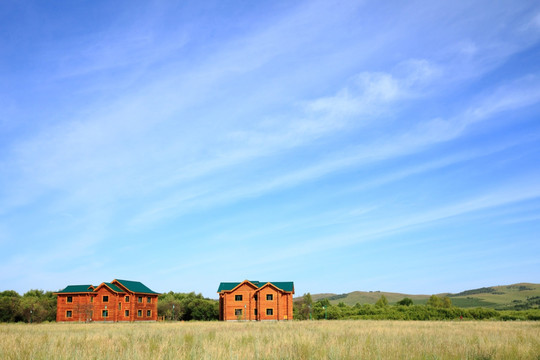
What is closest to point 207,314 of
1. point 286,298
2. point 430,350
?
point 286,298

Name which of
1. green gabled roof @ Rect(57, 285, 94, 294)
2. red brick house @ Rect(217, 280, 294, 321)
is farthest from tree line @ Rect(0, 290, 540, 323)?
red brick house @ Rect(217, 280, 294, 321)

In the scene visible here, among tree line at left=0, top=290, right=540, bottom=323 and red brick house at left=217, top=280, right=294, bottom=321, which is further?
red brick house at left=217, top=280, right=294, bottom=321

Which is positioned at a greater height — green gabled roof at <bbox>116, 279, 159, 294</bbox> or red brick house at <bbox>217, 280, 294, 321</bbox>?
green gabled roof at <bbox>116, 279, 159, 294</bbox>

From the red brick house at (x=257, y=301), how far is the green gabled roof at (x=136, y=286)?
45.5 ft

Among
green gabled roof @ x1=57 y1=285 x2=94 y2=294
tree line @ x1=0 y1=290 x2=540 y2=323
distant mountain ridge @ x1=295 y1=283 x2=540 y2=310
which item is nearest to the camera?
tree line @ x1=0 y1=290 x2=540 y2=323

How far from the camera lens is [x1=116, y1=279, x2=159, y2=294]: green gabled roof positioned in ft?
213

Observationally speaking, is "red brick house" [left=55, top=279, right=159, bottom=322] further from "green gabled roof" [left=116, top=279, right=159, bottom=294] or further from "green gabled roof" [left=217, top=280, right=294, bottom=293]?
"green gabled roof" [left=217, top=280, right=294, bottom=293]

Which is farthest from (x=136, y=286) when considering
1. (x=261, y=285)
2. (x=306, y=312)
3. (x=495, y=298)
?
(x=495, y=298)

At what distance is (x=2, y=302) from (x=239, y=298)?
37596 millimetres

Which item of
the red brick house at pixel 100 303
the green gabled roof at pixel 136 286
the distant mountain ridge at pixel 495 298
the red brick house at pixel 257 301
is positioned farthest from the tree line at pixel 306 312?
the distant mountain ridge at pixel 495 298

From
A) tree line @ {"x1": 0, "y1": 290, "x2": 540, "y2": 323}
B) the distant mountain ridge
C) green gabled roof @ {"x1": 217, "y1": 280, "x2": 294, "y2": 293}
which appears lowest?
the distant mountain ridge

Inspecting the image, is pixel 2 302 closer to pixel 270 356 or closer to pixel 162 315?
pixel 162 315

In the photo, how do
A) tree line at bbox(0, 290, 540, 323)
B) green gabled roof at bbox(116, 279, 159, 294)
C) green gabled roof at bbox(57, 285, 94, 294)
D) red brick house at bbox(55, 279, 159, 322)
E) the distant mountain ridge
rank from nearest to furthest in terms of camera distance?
tree line at bbox(0, 290, 540, 323), red brick house at bbox(55, 279, 159, 322), green gabled roof at bbox(57, 285, 94, 294), green gabled roof at bbox(116, 279, 159, 294), the distant mountain ridge

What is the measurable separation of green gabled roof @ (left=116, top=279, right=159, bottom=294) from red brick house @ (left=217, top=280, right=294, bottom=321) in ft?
45.5
